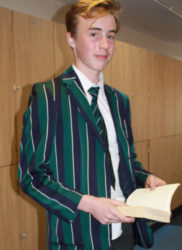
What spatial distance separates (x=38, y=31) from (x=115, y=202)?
1.72 m

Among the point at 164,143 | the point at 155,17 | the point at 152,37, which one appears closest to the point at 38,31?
the point at 164,143

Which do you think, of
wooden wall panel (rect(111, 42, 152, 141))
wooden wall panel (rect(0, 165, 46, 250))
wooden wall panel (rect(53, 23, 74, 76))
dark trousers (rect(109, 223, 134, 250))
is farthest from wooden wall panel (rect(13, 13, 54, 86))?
dark trousers (rect(109, 223, 134, 250))

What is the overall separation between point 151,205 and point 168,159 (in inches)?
122

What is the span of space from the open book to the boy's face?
1.71ft

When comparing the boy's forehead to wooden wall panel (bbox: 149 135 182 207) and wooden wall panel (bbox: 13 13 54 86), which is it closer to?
wooden wall panel (bbox: 13 13 54 86)

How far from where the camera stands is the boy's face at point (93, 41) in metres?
0.94

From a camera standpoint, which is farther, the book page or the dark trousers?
the dark trousers

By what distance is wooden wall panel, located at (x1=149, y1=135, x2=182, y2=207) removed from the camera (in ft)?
11.0


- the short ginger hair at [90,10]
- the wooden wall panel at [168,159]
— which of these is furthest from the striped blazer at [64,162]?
the wooden wall panel at [168,159]

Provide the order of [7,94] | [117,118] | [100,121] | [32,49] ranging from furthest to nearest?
1. [32,49]
2. [7,94]
3. [117,118]
4. [100,121]

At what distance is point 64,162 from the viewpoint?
2.79 ft

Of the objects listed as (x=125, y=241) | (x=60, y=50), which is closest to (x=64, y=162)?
(x=125, y=241)

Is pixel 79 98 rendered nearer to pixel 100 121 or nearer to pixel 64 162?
pixel 100 121

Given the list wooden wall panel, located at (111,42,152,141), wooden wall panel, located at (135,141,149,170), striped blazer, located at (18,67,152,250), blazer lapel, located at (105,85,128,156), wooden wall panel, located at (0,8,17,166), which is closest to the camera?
striped blazer, located at (18,67,152,250)
